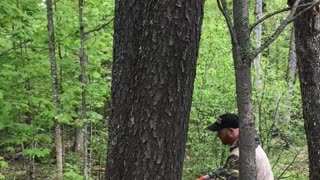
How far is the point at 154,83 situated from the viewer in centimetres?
211

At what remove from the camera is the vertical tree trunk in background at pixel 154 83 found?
210 centimetres

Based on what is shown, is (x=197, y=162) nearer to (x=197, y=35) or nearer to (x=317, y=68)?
(x=317, y=68)

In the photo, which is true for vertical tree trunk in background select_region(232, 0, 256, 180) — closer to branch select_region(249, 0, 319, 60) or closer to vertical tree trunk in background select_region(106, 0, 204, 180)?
branch select_region(249, 0, 319, 60)

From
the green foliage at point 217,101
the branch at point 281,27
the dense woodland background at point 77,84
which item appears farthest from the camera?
the green foliage at point 217,101

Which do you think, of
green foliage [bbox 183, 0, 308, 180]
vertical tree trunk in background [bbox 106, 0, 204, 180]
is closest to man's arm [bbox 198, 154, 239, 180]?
vertical tree trunk in background [bbox 106, 0, 204, 180]

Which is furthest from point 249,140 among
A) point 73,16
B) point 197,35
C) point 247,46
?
point 73,16

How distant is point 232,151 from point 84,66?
4004 mm

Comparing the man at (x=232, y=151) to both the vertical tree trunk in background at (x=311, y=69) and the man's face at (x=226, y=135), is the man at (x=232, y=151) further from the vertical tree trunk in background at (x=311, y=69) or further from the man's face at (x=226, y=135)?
the vertical tree trunk in background at (x=311, y=69)

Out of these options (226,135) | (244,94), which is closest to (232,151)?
(226,135)

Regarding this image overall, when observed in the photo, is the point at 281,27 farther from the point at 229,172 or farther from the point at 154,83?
the point at 154,83

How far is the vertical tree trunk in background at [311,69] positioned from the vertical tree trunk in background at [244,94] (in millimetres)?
2142

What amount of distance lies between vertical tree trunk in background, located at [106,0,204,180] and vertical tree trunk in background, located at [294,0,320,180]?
3458mm

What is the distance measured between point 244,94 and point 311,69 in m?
2.27

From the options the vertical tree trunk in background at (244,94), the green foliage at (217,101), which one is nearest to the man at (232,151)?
the vertical tree trunk in background at (244,94)
